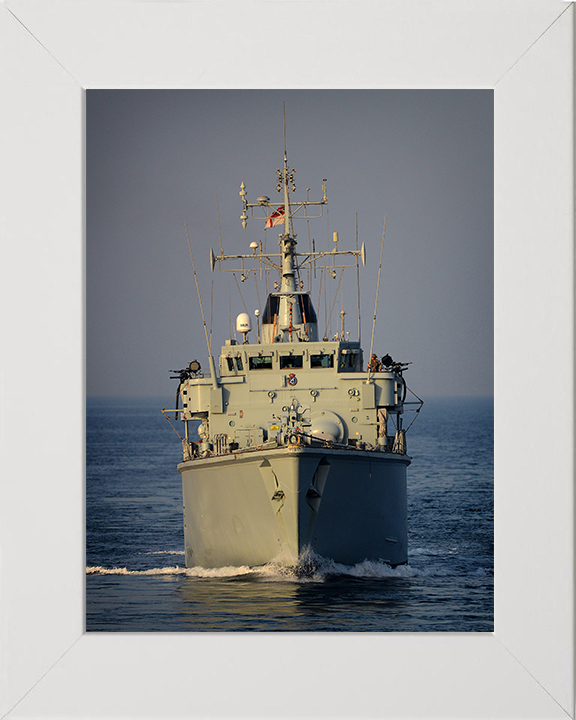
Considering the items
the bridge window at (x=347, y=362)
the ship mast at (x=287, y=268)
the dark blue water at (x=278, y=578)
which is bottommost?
the dark blue water at (x=278, y=578)

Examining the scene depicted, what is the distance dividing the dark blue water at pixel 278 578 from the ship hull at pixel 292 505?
0.32m

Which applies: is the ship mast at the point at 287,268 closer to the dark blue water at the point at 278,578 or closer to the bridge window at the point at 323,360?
the bridge window at the point at 323,360

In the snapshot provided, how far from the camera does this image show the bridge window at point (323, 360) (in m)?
17.6

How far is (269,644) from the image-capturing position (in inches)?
399

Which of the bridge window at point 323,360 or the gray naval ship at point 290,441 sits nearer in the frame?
the gray naval ship at point 290,441

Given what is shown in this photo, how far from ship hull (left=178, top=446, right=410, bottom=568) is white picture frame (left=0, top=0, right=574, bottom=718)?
464 cm

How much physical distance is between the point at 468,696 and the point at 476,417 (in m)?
53.9

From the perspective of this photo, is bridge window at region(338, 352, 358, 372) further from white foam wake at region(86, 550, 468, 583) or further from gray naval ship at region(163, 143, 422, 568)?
white foam wake at region(86, 550, 468, 583)

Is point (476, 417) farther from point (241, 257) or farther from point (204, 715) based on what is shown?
point (204, 715)
